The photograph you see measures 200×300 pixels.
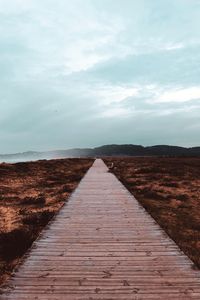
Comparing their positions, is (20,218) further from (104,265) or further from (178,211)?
(104,265)

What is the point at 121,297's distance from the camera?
5793 mm

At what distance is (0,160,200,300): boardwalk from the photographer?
19.5 feet

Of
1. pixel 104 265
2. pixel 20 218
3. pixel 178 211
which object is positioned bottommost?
pixel 178 211

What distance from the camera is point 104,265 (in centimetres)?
728

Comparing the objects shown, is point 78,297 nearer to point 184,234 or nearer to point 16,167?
point 184,234

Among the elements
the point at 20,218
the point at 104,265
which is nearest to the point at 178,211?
the point at 20,218

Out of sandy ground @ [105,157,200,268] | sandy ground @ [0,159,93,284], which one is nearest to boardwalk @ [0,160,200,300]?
sandy ground @ [0,159,93,284]

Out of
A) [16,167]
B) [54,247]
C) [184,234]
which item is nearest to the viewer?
[54,247]

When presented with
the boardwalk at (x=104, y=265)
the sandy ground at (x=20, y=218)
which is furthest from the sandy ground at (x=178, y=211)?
the sandy ground at (x=20, y=218)

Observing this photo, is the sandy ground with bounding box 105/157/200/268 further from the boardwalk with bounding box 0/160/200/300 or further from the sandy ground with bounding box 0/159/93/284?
the sandy ground with bounding box 0/159/93/284

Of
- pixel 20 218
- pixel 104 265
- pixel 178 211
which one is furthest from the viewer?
pixel 178 211

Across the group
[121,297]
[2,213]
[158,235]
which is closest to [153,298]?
[121,297]

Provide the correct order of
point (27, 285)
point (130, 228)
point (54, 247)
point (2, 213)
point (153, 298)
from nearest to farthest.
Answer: point (153, 298)
point (27, 285)
point (54, 247)
point (130, 228)
point (2, 213)

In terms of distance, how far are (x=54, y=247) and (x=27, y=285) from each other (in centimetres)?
240
